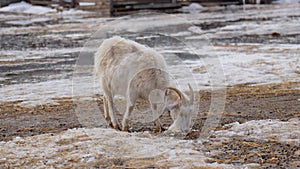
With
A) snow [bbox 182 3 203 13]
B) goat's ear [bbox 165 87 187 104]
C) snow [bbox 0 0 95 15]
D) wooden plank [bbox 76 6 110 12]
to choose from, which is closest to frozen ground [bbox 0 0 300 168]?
goat's ear [bbox 165 87 187 104]

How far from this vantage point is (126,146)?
21.4ft

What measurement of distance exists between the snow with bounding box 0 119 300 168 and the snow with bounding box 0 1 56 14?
3014cm

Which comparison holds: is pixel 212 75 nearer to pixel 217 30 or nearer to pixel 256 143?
pixel 256 143

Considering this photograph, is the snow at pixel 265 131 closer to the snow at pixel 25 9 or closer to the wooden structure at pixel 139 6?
the wooden structure at pixel 139 6

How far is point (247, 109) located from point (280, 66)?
460 cm

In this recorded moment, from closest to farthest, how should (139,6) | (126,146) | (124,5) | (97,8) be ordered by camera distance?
(126,146) → (124,5) → (139,6) → (97,8)

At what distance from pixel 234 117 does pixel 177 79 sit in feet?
12.9

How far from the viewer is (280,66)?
13195 mm

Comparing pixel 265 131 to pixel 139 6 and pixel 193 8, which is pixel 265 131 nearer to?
pixel 139 6

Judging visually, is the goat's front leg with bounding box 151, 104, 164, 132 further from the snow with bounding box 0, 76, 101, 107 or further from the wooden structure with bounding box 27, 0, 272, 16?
the wooden structure with bounding box 27, 0, 272, 16

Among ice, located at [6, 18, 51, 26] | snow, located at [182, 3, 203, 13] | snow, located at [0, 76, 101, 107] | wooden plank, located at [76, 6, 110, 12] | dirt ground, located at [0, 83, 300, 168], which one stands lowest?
ice, located at [6, 18, 51, 26]

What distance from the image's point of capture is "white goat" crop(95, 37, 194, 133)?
7.09m

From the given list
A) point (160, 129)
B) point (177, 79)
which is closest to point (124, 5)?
point (177, 79)

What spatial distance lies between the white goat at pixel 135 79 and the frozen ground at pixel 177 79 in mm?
406
